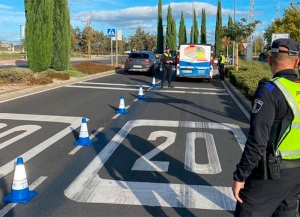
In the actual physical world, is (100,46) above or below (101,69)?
above

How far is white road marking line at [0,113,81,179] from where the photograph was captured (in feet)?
18.2

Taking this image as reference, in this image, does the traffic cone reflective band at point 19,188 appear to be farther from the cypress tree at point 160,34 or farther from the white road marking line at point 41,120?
the cypress tree at point 160,34

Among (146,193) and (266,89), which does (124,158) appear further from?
(266,89)

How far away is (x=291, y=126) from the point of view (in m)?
2.40

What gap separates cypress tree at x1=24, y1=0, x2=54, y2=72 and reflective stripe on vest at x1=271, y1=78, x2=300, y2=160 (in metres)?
18.7

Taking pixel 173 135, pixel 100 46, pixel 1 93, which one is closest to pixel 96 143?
pixel 173 135

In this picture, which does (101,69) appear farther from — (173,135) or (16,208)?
(16,208)

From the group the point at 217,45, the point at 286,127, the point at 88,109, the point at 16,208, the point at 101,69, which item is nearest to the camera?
the point at 286,127

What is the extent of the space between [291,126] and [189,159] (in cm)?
380

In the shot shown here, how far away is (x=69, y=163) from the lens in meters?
5.77

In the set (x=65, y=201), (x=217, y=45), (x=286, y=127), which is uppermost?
(x=217, y=45)

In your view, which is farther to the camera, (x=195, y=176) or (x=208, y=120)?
(x=208, y=120)

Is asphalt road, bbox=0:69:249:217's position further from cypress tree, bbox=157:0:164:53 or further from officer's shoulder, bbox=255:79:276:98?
cypress tree, bbox=157:0:164:53

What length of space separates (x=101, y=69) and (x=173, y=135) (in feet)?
66.8
